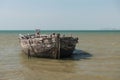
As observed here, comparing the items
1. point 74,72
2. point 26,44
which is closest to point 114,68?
point 74,72

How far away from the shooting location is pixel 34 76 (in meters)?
12.5

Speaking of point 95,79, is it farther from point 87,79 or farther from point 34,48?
point 34,48

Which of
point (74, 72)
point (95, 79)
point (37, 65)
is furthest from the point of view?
point (37, 65)

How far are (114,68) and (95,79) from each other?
3147 mm

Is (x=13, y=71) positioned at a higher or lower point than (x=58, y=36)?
lower

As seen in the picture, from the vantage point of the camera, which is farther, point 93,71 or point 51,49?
point 51,49

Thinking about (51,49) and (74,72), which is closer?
(74,72)

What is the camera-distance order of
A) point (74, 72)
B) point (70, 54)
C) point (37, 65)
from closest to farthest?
point (74, 72), point (37, 65), point (70, 54)

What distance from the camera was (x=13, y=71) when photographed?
13883mm

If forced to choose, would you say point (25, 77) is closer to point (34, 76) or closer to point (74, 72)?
point (34, 76)

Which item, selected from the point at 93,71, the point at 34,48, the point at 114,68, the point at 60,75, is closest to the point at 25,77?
the point at 60,75

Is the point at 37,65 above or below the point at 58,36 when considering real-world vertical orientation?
below

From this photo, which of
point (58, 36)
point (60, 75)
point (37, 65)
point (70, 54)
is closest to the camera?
point (60, 75)

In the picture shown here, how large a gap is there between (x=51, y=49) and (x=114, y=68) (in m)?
5.08
